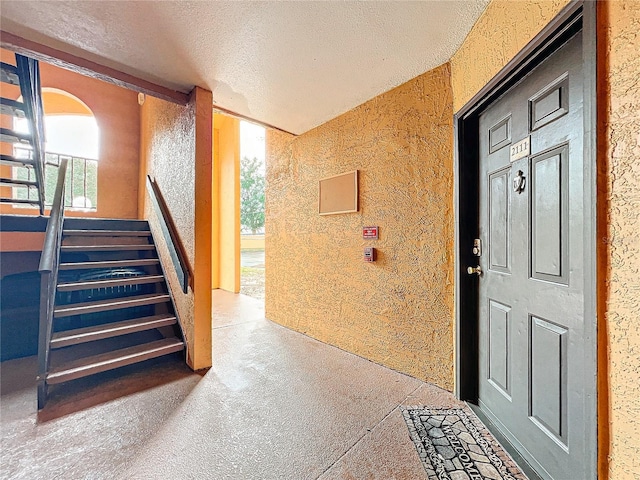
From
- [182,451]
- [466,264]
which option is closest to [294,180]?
[466,264]

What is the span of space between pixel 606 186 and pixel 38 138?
13.0 feet

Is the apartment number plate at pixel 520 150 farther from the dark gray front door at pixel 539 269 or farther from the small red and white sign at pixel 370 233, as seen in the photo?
the small red and white sign at pixel 370 233

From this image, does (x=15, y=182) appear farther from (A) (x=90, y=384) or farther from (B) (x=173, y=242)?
(A) (x=90, y=384)

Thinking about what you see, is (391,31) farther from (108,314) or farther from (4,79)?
(108,314)

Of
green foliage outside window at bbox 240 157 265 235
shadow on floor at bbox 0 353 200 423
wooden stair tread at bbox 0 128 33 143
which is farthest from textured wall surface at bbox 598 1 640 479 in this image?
green foliage outside window at bbox 240 157 265 235

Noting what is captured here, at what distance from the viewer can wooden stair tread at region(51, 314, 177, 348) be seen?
6.93 feet

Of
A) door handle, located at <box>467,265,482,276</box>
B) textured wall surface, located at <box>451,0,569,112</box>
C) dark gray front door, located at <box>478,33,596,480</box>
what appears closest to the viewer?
dark gray front door, located at <box>478,33,596,480</box>

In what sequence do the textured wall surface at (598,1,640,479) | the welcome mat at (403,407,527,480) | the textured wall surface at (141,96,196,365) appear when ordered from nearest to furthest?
1. the textured wall surface at (598,1,640,479)
2. the welcome mat at (403,407,527,480)
3. the textured wall surface at (141,96,196,365)

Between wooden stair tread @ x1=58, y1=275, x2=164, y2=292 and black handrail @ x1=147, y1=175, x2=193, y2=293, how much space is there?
447 millimetres

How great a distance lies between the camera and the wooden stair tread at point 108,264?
8.65ft

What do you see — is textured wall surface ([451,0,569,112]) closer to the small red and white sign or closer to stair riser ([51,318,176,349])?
the small red and white sign

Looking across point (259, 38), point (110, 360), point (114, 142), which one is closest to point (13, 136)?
point (110, 360)

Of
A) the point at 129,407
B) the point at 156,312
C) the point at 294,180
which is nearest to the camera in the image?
the point at 129,407

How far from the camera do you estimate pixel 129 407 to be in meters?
1.83
